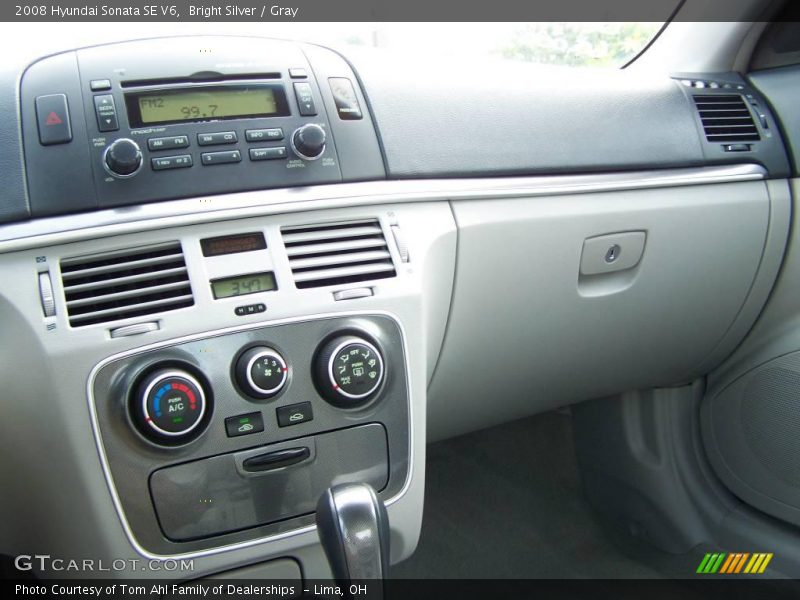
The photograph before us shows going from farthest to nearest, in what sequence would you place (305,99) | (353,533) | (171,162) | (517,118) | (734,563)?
(734,563)
(517,118)
(305,99)
(171,162)
(353,533)

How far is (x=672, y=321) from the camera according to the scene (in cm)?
165

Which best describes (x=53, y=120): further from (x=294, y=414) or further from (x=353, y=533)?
(x=353, y=533)

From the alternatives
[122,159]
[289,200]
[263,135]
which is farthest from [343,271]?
[122,159]

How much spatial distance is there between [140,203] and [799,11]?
1.62 m

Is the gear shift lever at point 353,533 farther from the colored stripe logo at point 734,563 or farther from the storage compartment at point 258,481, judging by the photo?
the colored stripe logo at point 734,563

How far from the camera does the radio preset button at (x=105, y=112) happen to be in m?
1.09

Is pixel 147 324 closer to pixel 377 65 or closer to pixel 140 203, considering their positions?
pixel 140 203

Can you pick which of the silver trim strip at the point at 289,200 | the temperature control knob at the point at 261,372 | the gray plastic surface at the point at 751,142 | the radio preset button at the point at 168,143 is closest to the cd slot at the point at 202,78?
the radio preset button at the point at 168,143

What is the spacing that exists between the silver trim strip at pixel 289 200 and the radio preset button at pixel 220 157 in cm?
6

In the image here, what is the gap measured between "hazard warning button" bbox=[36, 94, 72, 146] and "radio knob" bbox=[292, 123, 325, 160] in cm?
34

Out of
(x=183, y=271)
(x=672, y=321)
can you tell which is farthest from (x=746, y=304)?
(x=183, y=271)

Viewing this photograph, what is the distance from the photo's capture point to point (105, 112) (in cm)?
110

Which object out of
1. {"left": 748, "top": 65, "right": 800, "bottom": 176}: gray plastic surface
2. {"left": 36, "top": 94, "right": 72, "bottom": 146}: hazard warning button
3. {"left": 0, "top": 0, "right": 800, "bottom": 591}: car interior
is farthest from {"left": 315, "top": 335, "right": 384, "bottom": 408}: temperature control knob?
{"left": 748, "top": 65, "right": 800, "bottom": 176}: gray plastic surface

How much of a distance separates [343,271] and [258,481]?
340 mm
